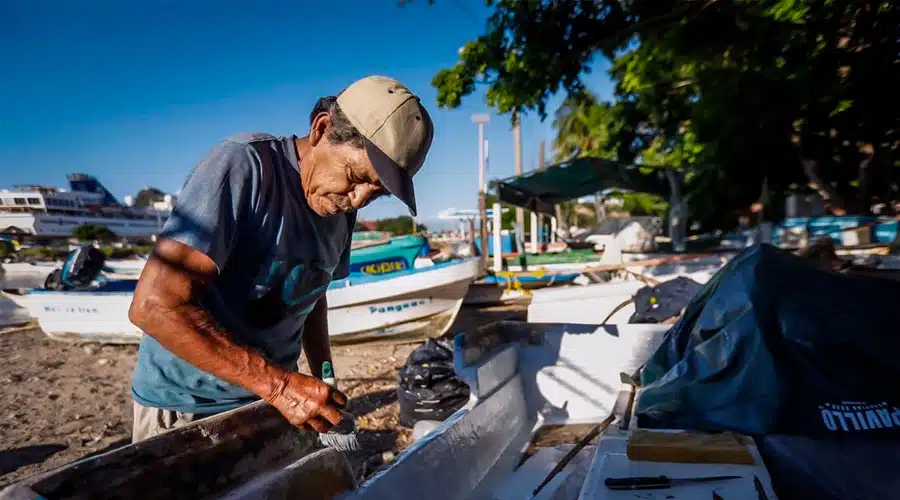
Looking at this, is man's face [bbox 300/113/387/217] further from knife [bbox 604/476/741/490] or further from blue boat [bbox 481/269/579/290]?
blue boat [bbox 481/269/579/290]

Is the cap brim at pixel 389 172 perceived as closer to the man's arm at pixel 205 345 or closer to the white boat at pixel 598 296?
the man's arm at pixel 205 345

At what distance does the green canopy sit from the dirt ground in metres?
4.19

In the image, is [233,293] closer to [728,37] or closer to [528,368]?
[528,368]

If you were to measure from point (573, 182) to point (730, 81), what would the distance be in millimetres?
3773

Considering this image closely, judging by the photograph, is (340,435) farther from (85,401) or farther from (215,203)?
(85,401)

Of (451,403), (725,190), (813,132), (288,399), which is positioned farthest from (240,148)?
(725,190)

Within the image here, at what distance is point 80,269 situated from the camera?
9.48m

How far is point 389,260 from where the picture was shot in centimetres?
953

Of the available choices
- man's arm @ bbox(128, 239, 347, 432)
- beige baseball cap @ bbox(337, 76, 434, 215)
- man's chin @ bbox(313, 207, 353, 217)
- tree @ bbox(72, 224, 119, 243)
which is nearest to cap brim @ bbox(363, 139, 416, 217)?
beige baseball cap @ bbox(337, 76, 434, 215)

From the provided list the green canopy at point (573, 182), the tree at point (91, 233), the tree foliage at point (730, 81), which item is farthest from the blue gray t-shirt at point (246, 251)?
the tree at point (91, 233)

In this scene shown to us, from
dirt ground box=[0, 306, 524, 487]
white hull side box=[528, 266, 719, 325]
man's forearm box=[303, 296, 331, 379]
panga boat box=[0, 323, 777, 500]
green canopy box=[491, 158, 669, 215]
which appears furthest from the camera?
green canopy box=[491, 158, 669, 215]

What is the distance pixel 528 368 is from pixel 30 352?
9.05 meters

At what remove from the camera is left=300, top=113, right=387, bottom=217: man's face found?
1481 mm

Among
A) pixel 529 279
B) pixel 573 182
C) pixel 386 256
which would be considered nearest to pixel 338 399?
pixel 386 256
